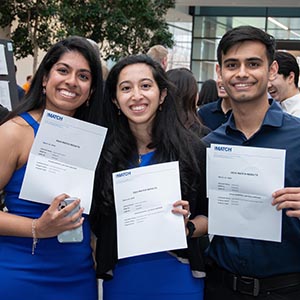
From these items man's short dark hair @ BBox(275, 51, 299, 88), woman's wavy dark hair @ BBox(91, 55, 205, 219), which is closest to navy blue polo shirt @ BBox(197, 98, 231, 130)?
man's short dark hair @ BBox(275, 51, 299, 88)

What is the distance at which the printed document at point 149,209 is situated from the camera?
7.69 feet

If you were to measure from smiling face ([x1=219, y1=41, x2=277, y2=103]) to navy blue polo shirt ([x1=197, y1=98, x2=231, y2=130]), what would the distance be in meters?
2.37

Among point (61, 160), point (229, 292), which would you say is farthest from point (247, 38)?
point (229, 292)

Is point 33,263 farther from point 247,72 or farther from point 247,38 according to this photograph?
point 247,38

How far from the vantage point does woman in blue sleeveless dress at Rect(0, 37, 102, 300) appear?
2285 millimetres

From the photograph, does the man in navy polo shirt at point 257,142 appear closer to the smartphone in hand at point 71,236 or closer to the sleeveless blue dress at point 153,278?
the sleeveless blue dress at point 153,278

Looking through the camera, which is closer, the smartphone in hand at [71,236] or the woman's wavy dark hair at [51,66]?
the smartphone in hand at [71,236]

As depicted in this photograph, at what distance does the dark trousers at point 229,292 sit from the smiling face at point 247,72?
88cm

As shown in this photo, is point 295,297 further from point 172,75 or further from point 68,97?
point 172,75

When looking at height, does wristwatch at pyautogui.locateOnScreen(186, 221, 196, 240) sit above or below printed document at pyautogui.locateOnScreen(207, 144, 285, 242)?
below

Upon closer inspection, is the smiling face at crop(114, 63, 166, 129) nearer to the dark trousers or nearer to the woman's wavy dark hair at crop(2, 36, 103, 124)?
the woman's wavy dark hair at crop(2, 36, 103, 124)

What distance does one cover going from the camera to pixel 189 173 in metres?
2.52

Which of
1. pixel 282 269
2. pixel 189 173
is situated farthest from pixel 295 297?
pixel 189 173

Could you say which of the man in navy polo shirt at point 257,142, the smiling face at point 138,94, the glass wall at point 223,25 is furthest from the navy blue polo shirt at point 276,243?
the glass wall at point 223,25
